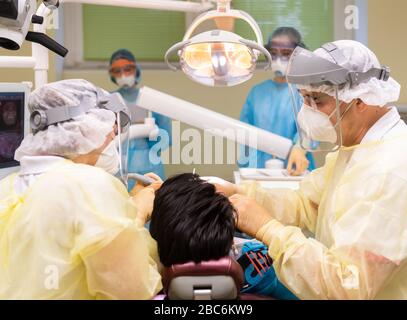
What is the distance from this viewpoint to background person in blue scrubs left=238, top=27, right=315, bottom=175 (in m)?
3.11

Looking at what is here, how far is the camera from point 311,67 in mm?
1217

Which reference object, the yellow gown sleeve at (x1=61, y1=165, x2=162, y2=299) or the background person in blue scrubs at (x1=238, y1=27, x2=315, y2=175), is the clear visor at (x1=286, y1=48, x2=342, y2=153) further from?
the background person in blue scrubs at (x1=238, y1=27, x2=315, y2=175)

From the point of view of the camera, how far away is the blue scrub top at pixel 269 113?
318 centimetres

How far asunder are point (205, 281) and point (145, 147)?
6.34 ft

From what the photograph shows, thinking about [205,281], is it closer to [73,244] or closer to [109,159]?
[73,244]

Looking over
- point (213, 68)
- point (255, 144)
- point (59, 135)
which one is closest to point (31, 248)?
point (59, 135)

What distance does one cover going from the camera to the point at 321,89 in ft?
4.10

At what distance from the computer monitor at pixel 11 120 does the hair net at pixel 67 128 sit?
0.77m

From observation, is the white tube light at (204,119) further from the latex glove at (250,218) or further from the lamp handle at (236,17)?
the latex glove at (250,218)

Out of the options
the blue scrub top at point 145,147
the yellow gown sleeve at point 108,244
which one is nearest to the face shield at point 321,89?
the yellow gown sleeve at point 108,244

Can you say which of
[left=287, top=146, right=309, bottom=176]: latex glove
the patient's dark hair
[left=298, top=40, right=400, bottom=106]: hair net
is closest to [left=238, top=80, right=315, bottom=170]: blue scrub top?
[left=287, top=146, right=309, bottom=176]: latex glove

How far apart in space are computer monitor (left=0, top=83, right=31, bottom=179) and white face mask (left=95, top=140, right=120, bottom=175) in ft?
2.60

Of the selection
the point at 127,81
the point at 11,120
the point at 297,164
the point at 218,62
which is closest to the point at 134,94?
the point at 127,81
